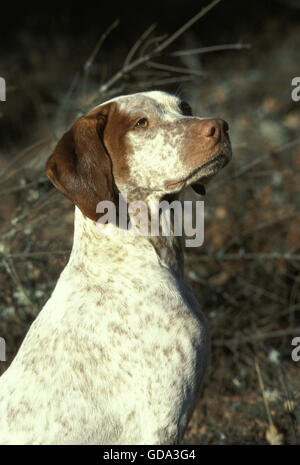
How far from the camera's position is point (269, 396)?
12.9ft

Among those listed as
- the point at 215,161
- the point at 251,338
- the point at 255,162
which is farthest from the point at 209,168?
the point at 251,338

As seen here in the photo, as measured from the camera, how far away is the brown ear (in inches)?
105

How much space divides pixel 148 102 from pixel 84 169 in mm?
454

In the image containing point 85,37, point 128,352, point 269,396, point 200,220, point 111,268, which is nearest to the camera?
point 128,352

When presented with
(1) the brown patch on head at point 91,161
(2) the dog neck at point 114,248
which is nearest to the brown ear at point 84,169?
(1) the brown patch on head at point 91,161

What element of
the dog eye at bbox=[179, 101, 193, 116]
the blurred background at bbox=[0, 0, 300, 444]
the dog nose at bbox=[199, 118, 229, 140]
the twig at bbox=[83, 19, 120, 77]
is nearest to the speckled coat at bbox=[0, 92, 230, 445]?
the dog nose at bbox=[199, 118, 229, 140]

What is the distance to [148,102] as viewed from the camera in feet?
9.61

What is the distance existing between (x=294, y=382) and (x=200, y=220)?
62.3 inches

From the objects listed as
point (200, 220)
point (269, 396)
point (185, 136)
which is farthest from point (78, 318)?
point (200, 220)

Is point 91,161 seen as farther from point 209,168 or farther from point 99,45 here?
point 99,45

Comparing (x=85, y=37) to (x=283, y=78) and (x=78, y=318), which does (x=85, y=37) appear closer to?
(x=283, y=78)

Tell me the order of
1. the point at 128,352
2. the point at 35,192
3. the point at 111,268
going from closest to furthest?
the point at 128,352 < the point at 111,268 < the point at 35,192

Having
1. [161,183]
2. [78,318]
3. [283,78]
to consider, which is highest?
[283,78]

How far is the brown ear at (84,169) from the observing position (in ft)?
8.75
